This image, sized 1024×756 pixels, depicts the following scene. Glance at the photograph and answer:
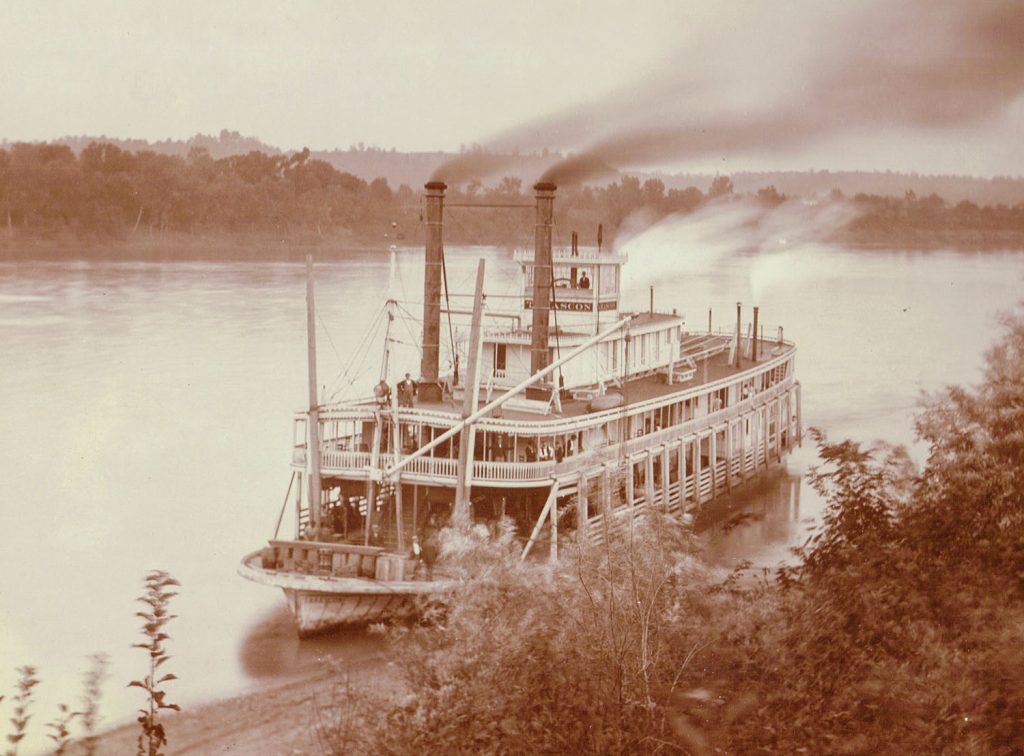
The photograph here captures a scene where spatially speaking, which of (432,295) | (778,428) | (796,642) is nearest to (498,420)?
(432,295)

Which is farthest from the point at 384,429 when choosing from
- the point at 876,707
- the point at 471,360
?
the point at 876,707

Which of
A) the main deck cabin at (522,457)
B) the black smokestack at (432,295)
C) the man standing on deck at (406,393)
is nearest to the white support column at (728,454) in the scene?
the main deck cabin at (522,457)

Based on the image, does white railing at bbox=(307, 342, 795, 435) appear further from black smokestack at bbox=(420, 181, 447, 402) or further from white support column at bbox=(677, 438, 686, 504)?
white support column at bbox=(677, 438, 686, 504)

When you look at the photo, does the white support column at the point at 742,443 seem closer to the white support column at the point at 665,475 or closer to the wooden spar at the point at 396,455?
the white support column at the point at 665,475

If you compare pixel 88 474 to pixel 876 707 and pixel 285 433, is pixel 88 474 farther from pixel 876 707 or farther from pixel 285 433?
pixel 876 707

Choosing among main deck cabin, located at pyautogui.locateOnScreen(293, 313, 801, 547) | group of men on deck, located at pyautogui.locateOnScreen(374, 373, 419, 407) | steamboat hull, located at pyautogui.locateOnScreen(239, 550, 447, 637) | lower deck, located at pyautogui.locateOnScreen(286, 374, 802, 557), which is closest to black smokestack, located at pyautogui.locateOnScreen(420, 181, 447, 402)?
group of men on deck, located at pyautogui.locateOnScreen(374, 373, 419, 407)

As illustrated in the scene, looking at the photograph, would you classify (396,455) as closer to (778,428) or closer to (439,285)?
(439,285)
